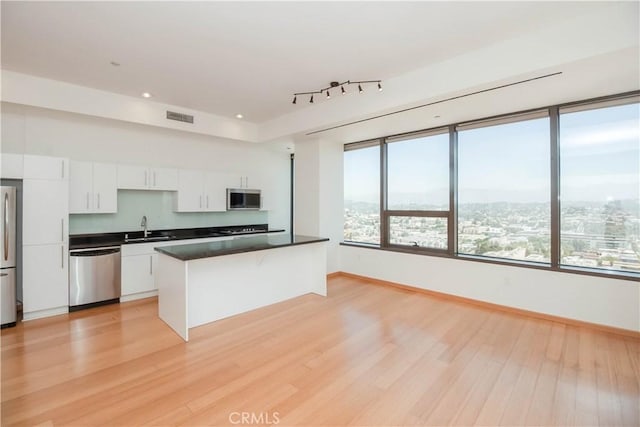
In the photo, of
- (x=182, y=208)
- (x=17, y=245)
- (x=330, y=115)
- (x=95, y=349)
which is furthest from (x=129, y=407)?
(x=330, y=115)

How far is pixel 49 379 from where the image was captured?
7.68 feet

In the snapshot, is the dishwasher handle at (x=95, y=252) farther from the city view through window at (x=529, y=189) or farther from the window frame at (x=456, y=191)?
the city view through window at (x=529, y=189)

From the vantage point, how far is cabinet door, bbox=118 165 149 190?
4.40m

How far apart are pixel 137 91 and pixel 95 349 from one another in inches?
127

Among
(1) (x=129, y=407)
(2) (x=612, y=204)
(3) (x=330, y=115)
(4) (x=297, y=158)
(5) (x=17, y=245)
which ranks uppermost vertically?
(3) (x=330, y=115)

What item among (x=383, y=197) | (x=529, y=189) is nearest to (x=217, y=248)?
(x=383, y=197)

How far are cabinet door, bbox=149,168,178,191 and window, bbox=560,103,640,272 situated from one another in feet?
18.5

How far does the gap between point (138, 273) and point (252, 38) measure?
3.57m

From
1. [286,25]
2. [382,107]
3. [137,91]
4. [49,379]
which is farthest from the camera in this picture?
[137,91]

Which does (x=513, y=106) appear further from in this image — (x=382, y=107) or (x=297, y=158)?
(x=297, y=158)

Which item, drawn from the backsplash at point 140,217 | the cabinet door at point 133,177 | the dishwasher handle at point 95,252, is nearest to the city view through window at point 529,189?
the backsplash at point 140,217

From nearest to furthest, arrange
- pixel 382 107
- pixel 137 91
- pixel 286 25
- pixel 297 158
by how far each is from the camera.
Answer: pixel 286 25 → pixel 382 107 → pixel 137 91 → pixel 297 158

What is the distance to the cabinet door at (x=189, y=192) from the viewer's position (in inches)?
197

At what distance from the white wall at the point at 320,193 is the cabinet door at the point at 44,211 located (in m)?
3.47
